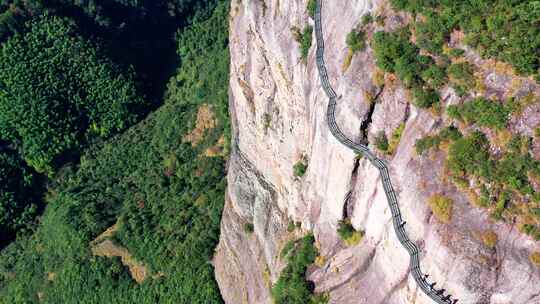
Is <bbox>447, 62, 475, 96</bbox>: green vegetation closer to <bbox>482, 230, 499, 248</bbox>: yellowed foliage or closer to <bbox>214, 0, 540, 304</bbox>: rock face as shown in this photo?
<bbox>214, 0, 540, 304</bbox>: rock face

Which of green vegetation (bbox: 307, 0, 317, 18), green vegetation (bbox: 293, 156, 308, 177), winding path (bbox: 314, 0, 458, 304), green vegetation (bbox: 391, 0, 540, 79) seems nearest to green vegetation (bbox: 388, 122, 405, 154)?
winding path (bbox: 314, 0, 458, 304)

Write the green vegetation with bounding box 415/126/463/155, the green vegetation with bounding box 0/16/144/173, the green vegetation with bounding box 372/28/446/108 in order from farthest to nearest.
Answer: the green vegetation with bounding box 0/16/144/173
the green vegetation with bounding box 372/28/446/108
the green vegetation with bounding box 415/126/463/155

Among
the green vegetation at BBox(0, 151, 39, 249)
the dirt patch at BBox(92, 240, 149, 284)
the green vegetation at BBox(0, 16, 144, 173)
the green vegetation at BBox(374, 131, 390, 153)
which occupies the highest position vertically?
the green vegetation at BBox(374, 131, 390, 153)

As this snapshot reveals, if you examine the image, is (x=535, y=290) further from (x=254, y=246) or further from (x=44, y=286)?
(x=44, y=286)

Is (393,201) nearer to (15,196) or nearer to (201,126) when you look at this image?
(201,126)

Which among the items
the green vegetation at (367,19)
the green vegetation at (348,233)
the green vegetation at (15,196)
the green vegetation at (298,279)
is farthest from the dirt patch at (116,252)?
the green vegetation at (367,19)

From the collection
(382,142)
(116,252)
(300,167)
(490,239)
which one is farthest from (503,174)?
(116,252)

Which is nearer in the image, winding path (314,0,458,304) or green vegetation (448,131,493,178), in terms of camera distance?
green vegetation (448,131,493,178)
